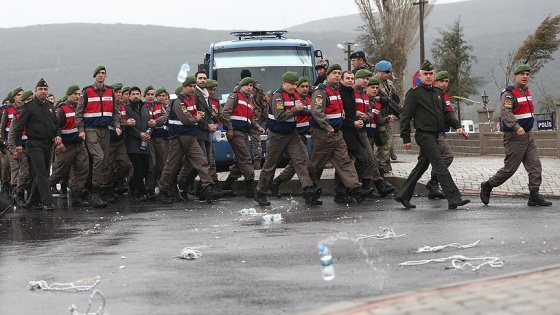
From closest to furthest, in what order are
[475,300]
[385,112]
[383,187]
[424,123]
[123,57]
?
[475,300] < [424,123] < [383,187] < [385,112] < [123,57]

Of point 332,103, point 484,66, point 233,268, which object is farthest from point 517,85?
point 484,66

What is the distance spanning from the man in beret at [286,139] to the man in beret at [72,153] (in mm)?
2694

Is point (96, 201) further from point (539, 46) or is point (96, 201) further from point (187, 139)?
point (539, 46)

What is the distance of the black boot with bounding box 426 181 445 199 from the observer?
56.7ft

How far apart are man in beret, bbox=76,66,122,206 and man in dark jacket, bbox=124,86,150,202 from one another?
1013 millimetres

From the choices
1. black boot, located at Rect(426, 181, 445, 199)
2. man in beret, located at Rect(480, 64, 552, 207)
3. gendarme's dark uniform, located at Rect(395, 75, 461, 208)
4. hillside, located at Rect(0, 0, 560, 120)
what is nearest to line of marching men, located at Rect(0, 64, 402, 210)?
black boot, located at Rect(426, 181, 445, 199)

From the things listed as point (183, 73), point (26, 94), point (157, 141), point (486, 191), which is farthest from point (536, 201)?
point (183, 73)

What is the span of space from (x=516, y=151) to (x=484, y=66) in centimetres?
16945

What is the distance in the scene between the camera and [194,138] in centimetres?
1850

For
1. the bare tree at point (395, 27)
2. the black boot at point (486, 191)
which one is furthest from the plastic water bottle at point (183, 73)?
the bare tree at point (395, 27)

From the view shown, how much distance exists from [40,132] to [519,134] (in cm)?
684

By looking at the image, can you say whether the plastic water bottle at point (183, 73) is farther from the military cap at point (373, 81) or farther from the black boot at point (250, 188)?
the military cap at point (373, 81)

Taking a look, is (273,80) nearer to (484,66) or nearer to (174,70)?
(174,70)

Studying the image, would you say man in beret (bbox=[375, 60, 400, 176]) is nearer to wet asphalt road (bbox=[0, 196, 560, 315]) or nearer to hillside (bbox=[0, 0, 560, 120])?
wet asphalt road (bbox=[0, 196, 560, 315])
